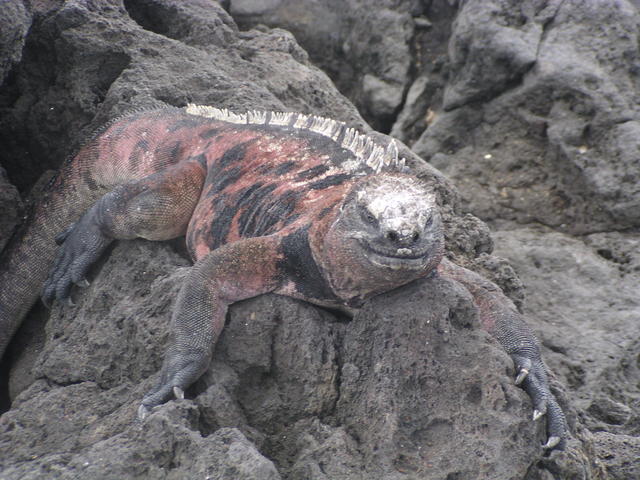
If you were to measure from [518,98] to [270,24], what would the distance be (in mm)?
2637

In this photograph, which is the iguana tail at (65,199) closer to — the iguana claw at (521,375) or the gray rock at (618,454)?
the iguana claw at (521,375)

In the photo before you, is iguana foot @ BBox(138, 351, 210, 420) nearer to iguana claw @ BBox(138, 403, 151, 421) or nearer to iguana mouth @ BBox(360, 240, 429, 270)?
iguana claw @ BBox(138, 403, 151, 421)

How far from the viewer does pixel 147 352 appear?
252 cm

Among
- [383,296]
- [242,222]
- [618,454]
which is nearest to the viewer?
[383,296]

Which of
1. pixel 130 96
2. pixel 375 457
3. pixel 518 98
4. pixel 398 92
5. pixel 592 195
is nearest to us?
pixel 375 457

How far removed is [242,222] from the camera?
298 cm

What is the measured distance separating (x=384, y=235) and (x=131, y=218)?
1.37 meters

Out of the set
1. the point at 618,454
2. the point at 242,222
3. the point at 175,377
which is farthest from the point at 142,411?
the point at 618,454

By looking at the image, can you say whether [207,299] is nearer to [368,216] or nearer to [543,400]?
[368,216]

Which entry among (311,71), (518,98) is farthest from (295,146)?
(518,98)

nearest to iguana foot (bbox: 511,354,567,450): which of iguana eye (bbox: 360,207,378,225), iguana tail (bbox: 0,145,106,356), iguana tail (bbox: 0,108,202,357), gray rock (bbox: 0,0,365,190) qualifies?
iguana eye (bbox: 360,207,378,225)

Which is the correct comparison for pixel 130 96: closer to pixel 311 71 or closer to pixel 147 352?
pixel 311 71

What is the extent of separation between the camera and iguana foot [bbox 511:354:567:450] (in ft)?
7.15

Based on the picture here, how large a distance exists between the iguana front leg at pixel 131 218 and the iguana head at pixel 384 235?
0.99 metres
